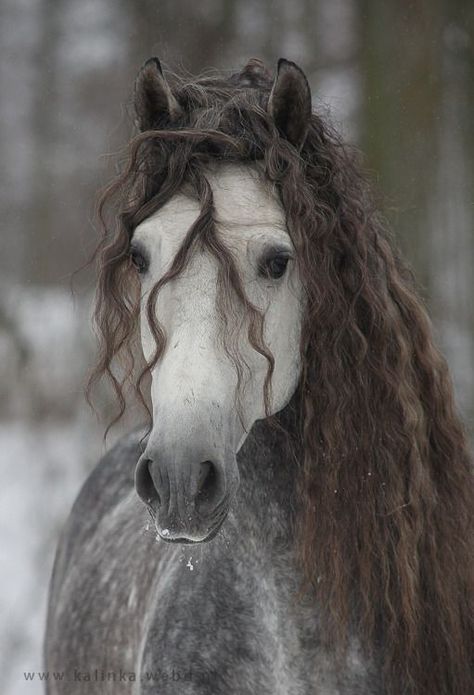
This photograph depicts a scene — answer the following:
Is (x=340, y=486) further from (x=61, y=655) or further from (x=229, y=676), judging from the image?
(x=61, y=655)

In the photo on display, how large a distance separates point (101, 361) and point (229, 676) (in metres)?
0.79

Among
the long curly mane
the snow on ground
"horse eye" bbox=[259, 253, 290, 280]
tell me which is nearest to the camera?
"horse eye" bbox=[259, 253, 290, 280]

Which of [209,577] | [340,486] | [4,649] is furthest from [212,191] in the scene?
[4,649]

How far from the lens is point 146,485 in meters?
1.84

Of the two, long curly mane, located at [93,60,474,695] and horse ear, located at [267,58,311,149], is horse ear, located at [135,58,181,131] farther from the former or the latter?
horse ear, located at [267,58,311,149]

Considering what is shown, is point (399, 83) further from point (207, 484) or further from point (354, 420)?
point (207, 484)

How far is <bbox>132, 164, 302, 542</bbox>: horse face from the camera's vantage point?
1.80 meters

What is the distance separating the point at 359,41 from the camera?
15.9 ft

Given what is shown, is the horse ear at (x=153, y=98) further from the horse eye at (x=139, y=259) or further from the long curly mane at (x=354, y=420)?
the horse eye at (x=139, y=259)

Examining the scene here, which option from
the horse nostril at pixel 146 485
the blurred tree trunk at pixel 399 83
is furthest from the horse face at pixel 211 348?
the blurred tree trunk at pixel 399 83

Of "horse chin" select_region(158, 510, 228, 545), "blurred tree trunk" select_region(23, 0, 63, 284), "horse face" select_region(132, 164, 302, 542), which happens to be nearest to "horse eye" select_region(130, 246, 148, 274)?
"horse face" select_region(132, 164, 302, 542)

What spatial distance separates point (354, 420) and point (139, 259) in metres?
0.61

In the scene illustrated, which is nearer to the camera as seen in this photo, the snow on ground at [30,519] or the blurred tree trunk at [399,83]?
the blurred tree trunk at [399,83]

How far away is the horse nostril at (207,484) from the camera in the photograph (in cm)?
182
